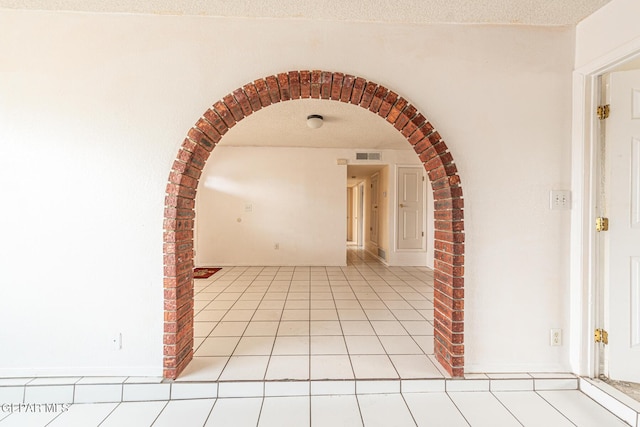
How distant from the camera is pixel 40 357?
1.82m

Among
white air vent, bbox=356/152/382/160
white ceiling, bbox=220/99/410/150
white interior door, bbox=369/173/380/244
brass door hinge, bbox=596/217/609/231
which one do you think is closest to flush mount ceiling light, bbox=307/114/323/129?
white ceiling, bbox=220/99/410/150

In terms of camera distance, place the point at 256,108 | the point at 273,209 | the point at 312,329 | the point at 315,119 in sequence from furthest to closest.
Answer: the point at 273,209 → the point at 315,119 → the point at 312,329 → the point at 256,108

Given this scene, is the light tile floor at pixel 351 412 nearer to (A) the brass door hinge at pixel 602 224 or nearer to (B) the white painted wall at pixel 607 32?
(A) the brass door hinge at pixel 602 224

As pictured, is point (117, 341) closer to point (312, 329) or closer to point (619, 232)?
point (312, 329)

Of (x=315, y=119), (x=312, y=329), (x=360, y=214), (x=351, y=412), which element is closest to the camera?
(x=351, y=412)

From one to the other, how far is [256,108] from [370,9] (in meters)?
0.97

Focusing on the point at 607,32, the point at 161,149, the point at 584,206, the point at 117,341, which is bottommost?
the point at 117,341

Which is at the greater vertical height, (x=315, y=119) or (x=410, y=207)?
(x=315, y=119)

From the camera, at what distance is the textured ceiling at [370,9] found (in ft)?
5.69

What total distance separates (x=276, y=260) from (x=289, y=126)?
2598mm

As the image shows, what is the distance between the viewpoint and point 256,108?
6.47 feet

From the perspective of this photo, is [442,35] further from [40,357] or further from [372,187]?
[372,187]

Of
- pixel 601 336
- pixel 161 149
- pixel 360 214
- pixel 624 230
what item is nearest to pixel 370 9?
pixel 161 149

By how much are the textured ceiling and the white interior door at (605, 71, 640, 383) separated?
581mm
